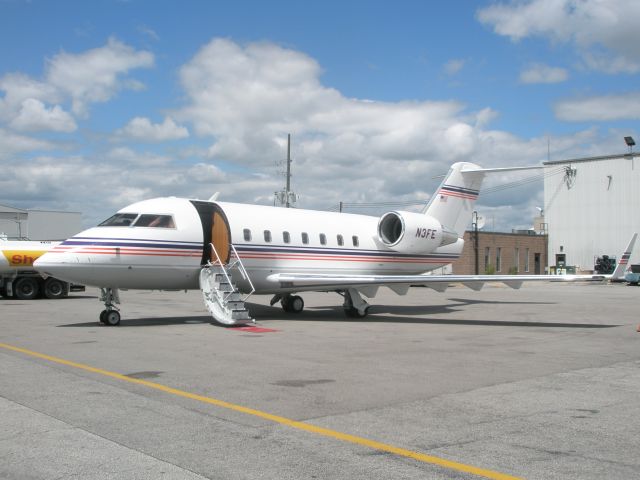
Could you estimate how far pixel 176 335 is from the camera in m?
15.4

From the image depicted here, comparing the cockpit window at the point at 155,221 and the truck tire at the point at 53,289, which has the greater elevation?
the cockpit window at the point at 155,221

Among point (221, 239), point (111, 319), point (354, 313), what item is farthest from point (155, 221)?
point (354, 313)

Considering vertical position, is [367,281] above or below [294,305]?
above

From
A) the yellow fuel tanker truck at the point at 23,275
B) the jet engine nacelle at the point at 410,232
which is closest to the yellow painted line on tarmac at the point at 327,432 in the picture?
the jet engine nacelle at the point at 410,232

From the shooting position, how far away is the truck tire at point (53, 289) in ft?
107

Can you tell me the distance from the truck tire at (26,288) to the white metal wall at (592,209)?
158 ft

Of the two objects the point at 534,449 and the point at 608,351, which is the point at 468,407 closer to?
the point at 534,449

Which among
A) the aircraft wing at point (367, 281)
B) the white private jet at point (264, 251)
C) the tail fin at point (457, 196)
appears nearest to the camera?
the white private jet at point (264, 251)

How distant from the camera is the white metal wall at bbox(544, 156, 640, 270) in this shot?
5875 cm

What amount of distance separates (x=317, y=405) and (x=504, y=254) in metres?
62.0

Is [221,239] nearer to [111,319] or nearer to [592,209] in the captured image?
[111,319]

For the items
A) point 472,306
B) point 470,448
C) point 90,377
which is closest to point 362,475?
point 470,448

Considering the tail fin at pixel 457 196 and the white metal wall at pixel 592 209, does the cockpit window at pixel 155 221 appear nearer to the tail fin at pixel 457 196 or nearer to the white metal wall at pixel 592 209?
the tail fin at pixel 457 196

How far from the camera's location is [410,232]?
2317 centimetres
